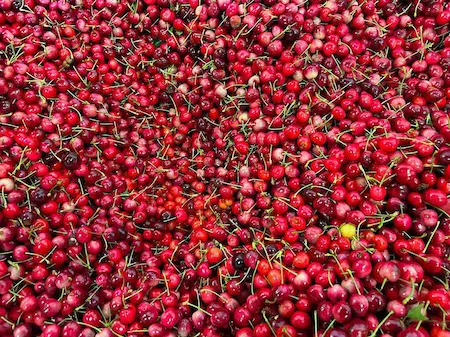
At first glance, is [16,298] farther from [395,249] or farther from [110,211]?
[395,249]

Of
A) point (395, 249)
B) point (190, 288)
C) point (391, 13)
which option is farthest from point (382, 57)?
point (190, 288)

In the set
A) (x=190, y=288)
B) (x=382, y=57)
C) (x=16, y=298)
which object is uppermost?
(x=382, y=57)

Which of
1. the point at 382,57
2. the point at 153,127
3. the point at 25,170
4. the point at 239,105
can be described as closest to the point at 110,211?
the point at 25,170

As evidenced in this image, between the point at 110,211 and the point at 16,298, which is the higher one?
the point at 110,211

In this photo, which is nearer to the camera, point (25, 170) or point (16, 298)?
point (16, 298)

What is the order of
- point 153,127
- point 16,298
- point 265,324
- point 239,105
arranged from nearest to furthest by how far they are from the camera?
1. point 265,324
2. point 16,298
3. point 239,105
4. point 153,127

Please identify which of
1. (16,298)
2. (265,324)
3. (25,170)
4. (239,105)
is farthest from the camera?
(239,105)
